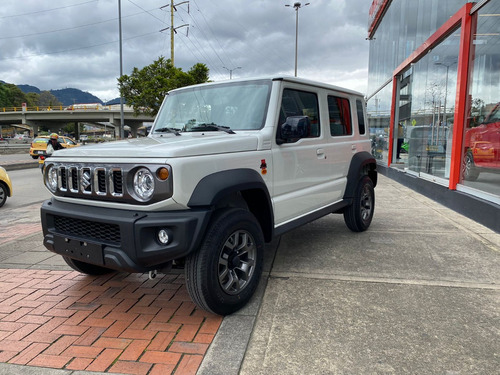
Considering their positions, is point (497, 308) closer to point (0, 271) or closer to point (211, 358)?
point (211, 358)

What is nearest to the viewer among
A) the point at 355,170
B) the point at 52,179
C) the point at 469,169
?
the point at 52,179

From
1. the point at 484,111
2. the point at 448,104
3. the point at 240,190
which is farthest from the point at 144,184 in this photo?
the point at 448,104

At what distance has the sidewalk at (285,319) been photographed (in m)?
2.39

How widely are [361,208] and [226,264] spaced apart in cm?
297

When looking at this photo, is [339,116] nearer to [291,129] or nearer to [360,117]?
[360,117]

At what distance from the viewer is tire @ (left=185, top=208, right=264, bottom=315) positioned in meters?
2.69

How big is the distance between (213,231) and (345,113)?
9.89ft

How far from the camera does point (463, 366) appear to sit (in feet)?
7.60

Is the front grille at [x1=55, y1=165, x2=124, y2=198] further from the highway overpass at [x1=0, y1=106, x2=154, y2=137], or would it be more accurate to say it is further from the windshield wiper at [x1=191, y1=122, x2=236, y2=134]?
the highway overpass at [x1=0, y1=106, x2=154, y2=137]

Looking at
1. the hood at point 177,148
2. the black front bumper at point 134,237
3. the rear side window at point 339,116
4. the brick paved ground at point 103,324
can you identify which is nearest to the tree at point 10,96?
the brick paved ground at point 103,324

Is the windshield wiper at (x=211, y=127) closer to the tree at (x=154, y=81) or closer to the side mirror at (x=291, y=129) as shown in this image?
the side mirror at (x=291, y=129)

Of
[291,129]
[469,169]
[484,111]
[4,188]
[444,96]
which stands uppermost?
[444,96]

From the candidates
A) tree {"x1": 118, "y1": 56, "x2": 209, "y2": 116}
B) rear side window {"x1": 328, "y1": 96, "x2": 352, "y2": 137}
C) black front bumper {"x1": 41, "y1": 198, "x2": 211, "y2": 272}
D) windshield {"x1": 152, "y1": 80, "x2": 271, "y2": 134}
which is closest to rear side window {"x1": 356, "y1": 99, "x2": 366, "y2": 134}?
rear side window {"x1": 328, "y1": 96, "x2": 352, "y2": 137}

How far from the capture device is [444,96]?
8.22m
